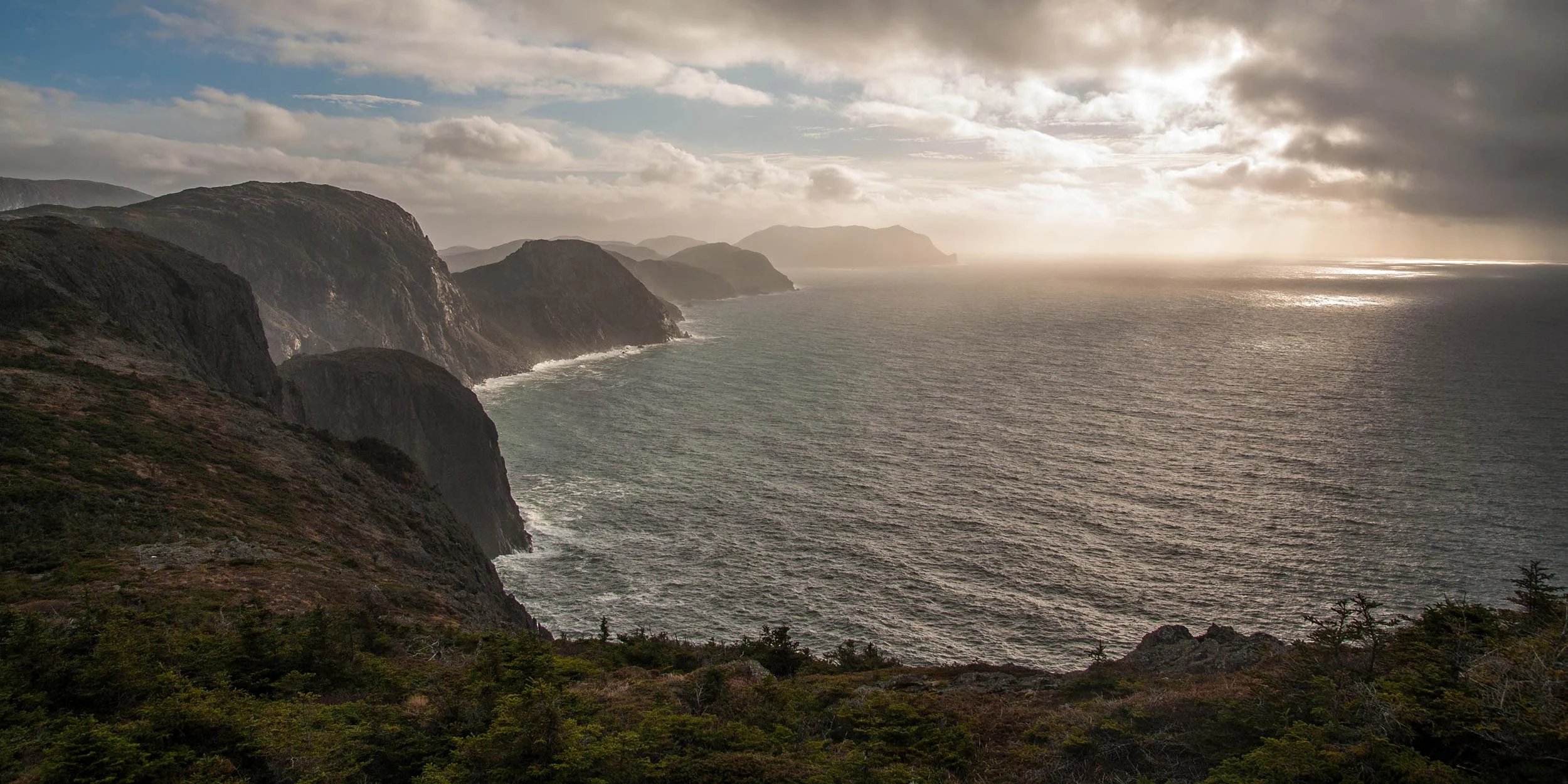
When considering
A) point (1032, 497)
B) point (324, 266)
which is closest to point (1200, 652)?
point (1032, 497)

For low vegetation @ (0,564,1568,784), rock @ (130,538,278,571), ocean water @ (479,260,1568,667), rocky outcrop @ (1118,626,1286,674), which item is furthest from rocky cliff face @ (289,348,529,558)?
rocky outcrop @ (1118,626,1286,674)

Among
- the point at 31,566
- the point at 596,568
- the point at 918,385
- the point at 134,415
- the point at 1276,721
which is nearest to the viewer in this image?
the point at 1276,721

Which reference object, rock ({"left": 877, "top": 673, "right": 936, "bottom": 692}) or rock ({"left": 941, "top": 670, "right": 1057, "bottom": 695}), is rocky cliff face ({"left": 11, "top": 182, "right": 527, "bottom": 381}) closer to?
rock ({"left": 877, "top": 673, "right": 936, "bottom": 692})

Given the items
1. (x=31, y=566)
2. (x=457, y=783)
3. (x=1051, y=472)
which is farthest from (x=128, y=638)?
(x=1051, y=472)

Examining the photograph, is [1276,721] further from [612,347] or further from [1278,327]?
[1278,327]

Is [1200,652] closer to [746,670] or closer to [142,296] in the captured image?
[746,670]

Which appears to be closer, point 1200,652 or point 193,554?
point 193,554
